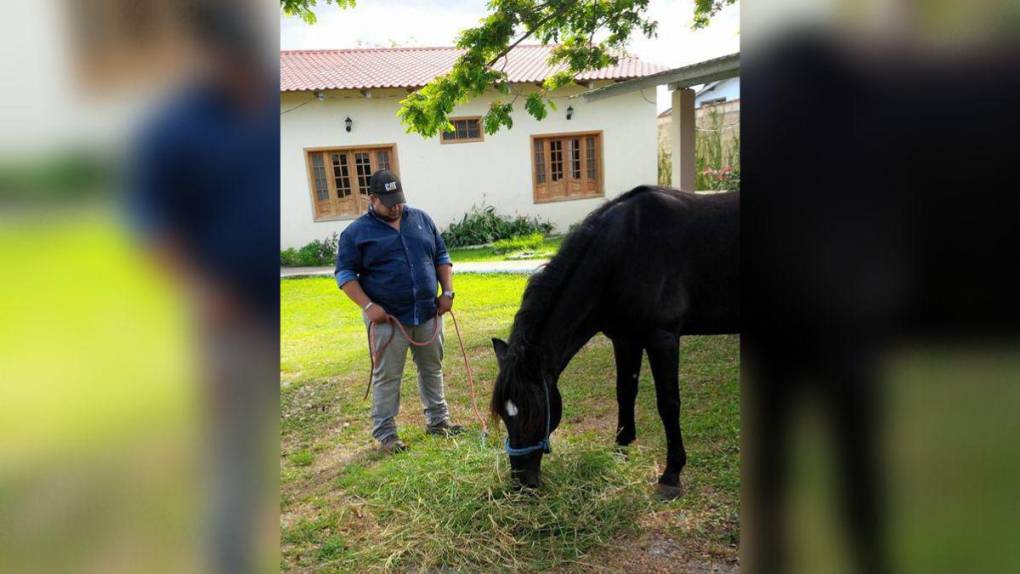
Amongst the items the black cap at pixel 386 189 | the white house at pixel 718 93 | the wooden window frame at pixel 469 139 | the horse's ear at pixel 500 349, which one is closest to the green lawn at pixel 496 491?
the horse's ear at pixel 500 349

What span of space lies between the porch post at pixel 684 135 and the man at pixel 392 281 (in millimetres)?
4506

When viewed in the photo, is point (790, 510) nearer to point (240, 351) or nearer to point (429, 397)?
point (240, 351)

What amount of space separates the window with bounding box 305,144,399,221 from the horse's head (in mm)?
10967

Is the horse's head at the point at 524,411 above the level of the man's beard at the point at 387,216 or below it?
below

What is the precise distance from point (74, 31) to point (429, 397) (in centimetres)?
370

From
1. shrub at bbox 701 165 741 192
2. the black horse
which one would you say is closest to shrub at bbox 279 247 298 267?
shrub at bbox 701 165 741 192

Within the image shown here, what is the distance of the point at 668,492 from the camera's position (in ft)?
10.8

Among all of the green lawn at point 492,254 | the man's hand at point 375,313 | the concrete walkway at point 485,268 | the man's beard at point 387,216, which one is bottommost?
the concrete walkway at point 485,268

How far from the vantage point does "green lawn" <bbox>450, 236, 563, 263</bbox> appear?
11.7 meters

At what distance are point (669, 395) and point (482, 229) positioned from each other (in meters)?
10.8

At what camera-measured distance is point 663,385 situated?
333 cm

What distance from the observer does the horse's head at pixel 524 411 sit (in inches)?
120

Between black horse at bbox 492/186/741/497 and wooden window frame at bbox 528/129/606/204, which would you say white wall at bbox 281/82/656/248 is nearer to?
wooden window frame at bbox 528/129/606/204

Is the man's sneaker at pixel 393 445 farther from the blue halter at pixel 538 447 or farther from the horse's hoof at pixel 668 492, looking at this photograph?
the horse's hoof at pixel 668 492
